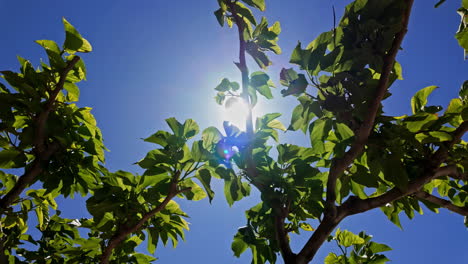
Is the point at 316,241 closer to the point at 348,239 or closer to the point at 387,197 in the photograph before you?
the point at 387,197

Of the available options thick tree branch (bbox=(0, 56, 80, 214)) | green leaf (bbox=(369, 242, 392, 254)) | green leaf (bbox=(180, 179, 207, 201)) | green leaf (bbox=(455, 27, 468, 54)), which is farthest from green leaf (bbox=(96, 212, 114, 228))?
green leaf (bbox=(455, 27, 468, 54))

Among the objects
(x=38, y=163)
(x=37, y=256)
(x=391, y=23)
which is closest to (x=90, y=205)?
(x=38, y=163)

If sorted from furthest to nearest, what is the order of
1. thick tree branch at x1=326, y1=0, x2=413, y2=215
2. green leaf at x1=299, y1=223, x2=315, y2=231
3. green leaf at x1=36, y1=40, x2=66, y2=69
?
1. green leaf at x1=299, y1=223, x2=315, y2=231
2. green leaf at x1=36, y1=40, x2=66, y2=69
3. thick tree branch at x1=326, y1=0, x2=413, y2=215

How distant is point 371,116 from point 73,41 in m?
1.90

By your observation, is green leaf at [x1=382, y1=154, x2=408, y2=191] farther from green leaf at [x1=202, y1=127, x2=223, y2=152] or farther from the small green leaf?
the small green leaf

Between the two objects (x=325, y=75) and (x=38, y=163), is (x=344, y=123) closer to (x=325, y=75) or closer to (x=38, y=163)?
(x=325, y=75)

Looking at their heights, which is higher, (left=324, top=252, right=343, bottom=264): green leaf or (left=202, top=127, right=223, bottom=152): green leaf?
(left=202, top=127, right=223, bottom=152): green leaf

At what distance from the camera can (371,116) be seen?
1.76 metres

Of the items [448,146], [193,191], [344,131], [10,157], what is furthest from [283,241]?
[10,157]

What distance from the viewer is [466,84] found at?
97.2 inches

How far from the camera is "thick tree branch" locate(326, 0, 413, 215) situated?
164 cm

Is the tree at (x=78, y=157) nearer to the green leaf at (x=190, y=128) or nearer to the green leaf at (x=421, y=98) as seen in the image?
the green leaf at (x=190, y=128)

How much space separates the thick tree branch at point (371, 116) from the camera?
1.64m

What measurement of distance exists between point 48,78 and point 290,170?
1769 millimetres
